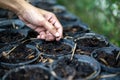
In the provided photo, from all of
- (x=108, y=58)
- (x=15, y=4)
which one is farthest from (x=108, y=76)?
(x=15, y=4)

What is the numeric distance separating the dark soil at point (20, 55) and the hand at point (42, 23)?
234mm

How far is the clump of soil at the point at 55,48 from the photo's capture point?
1.88 metres

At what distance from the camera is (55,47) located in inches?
77.5

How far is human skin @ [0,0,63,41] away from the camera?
6.66 feet

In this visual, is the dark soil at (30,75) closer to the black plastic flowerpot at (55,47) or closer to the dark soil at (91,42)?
the black plastic flowerpot at (55,47)

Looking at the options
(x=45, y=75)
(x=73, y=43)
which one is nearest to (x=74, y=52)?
(x=73, y=43)

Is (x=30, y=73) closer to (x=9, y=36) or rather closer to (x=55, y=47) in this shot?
(x=55, y=47)

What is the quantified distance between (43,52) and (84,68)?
0.38 metres

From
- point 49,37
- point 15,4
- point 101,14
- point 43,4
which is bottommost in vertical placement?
point 101,14

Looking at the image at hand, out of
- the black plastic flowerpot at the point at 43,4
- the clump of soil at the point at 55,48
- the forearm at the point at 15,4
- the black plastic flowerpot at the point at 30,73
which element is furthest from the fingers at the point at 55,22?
the black plastic flowerpot at the point at 43,4

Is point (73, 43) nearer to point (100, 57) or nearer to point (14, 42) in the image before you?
point (100, 57)

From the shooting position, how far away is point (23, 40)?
206 cm

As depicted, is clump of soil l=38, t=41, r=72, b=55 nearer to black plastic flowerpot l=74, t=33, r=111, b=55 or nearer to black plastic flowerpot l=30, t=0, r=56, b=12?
black plastic flowerpot l=74, t=33, r=111, b=55

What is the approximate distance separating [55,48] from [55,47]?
3 centimetres
